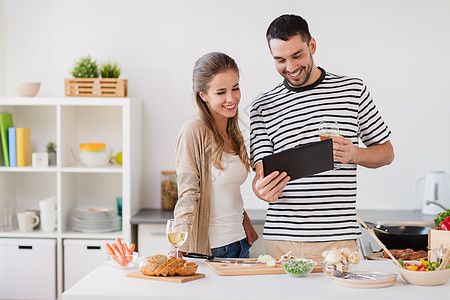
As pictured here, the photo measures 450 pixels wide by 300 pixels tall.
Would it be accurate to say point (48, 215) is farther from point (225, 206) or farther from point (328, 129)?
point (328, 129)

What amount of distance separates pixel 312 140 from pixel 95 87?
6.26ft

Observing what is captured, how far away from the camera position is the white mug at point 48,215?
12.9ft

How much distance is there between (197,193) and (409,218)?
178 centimetres

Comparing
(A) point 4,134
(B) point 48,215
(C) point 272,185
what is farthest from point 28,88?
(C) point 272,185

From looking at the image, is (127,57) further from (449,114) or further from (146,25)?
(449,114)

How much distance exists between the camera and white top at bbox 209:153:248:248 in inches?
99.5

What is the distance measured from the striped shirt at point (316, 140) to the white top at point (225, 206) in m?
0.14

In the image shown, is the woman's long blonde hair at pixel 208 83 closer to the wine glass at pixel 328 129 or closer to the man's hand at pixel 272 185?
the man's hand at pixel 272 185

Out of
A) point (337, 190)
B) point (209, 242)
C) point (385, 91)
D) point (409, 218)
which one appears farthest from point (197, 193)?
point (385, 91)

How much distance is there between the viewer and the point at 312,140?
241 centimetres

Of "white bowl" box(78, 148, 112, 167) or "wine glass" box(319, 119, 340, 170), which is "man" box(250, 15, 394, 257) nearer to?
"wine glass" box(319, 119, 340, 170)

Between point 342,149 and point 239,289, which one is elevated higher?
point 342,149

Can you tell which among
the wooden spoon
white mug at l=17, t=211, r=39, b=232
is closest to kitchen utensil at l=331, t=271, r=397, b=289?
the wooden spoon

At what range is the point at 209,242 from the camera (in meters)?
2.51
